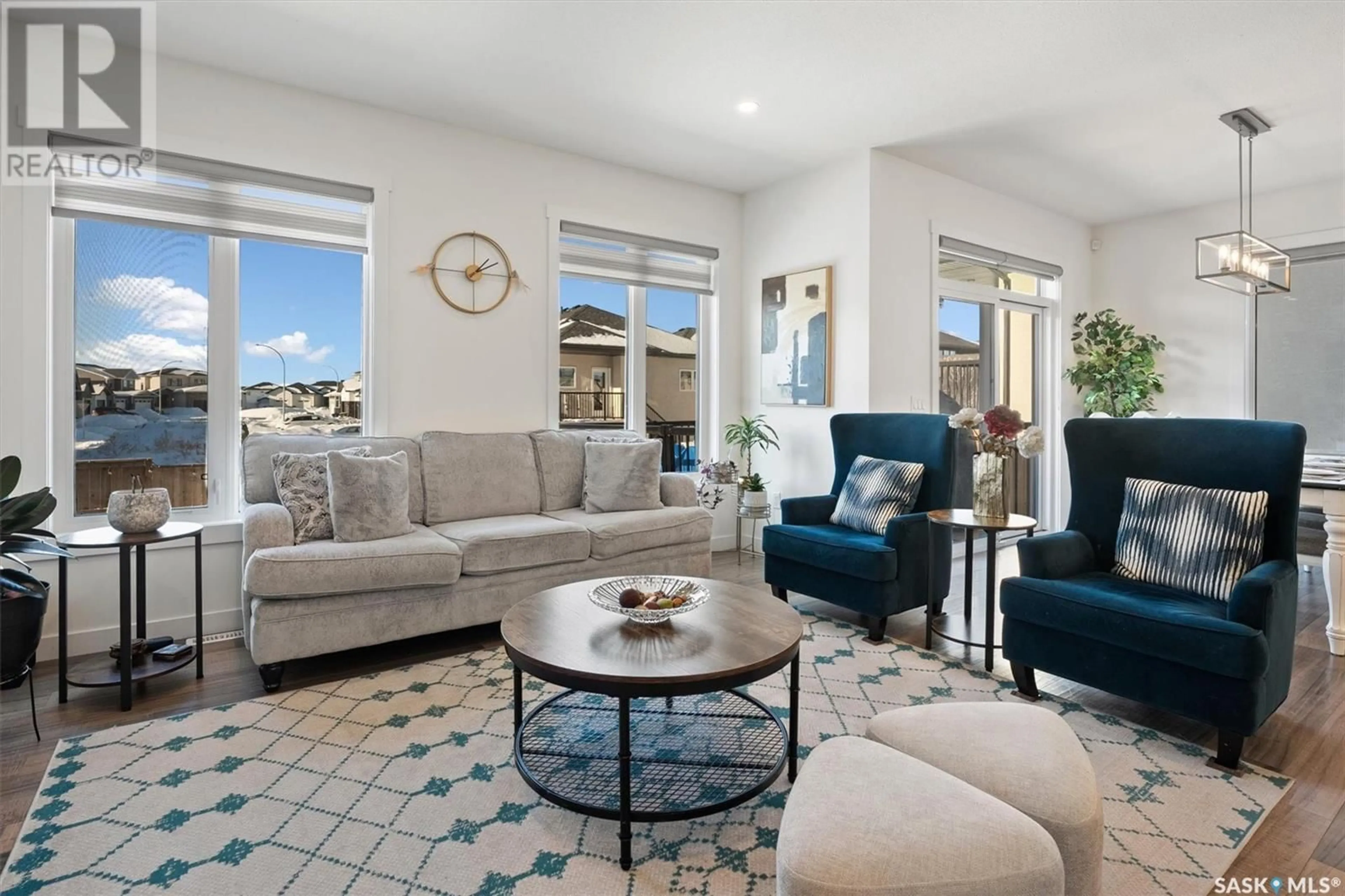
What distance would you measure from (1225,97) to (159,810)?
5.46 metres

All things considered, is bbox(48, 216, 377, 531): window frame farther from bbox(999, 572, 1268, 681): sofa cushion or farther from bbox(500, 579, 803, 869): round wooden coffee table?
bbox(999, 572, 1268, 681): sofa cushion

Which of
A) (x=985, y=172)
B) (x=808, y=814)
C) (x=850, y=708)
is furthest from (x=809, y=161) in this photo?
(x=808, y=814)

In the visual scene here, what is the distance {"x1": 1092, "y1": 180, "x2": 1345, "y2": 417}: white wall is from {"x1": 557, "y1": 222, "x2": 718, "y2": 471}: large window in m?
3.75

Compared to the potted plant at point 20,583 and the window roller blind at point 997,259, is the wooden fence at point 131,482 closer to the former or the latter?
the potted plant at point 20,583

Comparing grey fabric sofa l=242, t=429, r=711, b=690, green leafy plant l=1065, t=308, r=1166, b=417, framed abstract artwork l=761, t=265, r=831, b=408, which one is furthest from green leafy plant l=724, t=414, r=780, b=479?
green leafy plant l=1065, t=308, r=1166, b=417

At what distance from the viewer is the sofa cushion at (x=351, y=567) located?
2.62 m

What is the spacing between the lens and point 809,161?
4.57 metres

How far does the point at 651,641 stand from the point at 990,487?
6.43ft

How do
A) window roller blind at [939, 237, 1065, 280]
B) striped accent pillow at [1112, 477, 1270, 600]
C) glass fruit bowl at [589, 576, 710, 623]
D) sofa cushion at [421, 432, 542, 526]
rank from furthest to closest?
window roller blind at [939, 237, 1065, 280]
sofa cushion at [421, 432, 542, 526]
striped accent pillow at [1112, 477, 1270, 600]
glass fruit bowl at [589, 576, 710, 623]

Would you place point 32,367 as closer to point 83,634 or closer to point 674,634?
point 83,634

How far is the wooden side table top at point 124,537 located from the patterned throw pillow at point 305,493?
37cm

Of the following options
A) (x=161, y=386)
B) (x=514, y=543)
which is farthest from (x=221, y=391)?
(x=514, y=543)

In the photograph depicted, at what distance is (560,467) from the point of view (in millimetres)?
4055

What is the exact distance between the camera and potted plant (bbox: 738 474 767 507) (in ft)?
15.6
